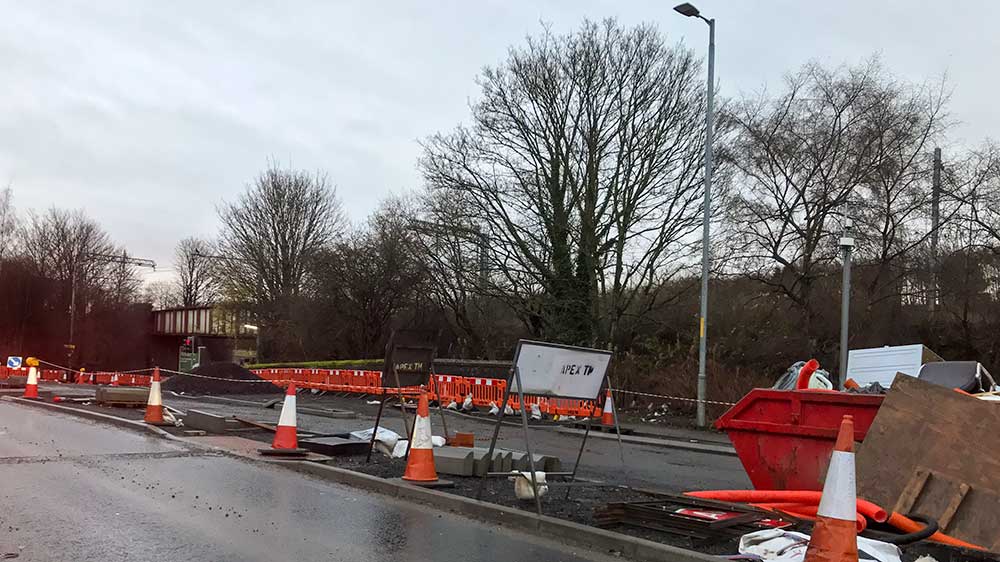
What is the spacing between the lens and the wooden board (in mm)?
6320

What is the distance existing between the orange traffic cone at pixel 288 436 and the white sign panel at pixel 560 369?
4403 mm

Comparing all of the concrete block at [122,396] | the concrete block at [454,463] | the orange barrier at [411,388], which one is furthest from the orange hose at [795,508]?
the concrete block at [122,396]

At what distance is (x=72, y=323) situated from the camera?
181 feet

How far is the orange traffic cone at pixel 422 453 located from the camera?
29.1 ft

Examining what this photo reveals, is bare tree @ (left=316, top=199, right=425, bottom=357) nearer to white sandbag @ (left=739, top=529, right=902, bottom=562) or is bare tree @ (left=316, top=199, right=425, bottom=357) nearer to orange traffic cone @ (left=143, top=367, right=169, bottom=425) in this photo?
orange traffic cone @ (left=143, top=367, right=169, bottom=425)

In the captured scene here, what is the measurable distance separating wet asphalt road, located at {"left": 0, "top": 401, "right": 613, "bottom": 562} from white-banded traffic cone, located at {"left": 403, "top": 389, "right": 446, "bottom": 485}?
0.55 meters

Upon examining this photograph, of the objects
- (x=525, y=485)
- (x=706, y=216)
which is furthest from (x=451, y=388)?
(x=525, y=485)

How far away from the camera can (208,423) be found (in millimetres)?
14195

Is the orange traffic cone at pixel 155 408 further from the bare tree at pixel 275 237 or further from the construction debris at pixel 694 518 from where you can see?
the bare tree at pixel 275 237

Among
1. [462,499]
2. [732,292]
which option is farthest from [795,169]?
[462,499]

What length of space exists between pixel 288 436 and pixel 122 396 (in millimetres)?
9253

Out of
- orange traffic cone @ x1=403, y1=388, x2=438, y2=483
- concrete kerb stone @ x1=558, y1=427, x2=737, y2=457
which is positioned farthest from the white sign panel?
concrete kerb stone @ x1=558, y1=427, x2=737, y2=457

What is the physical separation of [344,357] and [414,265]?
12.1 m

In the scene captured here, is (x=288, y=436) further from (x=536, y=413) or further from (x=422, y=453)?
(x=536, y=413)
